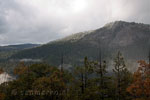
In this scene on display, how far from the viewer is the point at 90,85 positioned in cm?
3703

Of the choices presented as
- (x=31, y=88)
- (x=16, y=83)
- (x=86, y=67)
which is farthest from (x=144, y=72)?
(x=16, y=83)

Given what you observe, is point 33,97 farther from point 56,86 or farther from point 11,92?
point 56,86

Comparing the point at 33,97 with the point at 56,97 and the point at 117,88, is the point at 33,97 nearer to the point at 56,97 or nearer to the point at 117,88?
the point at 56,97

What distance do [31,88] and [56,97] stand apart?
21.4 ft

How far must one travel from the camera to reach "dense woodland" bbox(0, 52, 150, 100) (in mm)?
30144

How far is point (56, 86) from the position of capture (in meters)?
39.8

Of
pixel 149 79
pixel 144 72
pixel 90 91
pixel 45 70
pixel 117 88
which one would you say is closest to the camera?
pixel 149 79

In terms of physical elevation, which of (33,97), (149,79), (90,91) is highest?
(149,79)

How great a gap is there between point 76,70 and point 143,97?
12936mm

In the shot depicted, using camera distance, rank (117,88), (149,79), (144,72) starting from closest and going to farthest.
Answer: (149,79), (144,72), (117,88)

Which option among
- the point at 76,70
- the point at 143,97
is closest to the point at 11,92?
the point at 76,70

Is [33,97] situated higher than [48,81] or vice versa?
[48,81]

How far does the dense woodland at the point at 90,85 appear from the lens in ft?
98.9

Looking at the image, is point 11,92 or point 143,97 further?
point 11,92
